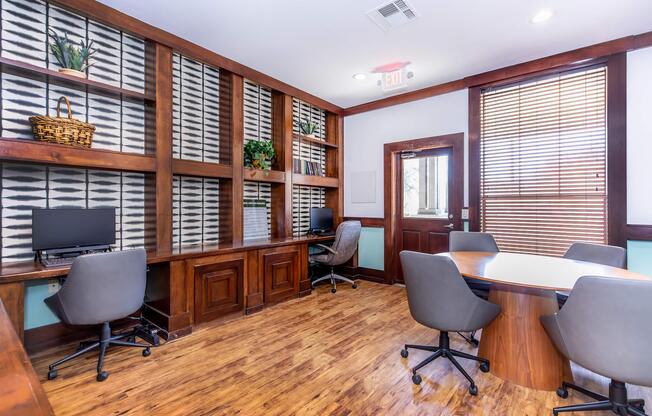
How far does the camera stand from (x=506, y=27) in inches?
115

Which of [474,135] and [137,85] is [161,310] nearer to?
[137,85]

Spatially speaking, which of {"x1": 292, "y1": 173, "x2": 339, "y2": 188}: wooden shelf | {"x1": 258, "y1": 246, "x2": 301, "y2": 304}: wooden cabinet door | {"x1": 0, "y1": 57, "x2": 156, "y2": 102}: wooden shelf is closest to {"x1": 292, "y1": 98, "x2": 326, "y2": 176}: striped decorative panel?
{"x1": 292, "y1": 173, "x2": 339, "y2": 188}: wooden shelf

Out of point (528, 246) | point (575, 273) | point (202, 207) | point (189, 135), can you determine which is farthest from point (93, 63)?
point (528, 246)

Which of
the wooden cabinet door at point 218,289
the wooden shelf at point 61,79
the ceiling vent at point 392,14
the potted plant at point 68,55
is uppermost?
the ceiling vent at point 392,14

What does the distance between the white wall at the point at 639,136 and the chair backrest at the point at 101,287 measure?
4568mm

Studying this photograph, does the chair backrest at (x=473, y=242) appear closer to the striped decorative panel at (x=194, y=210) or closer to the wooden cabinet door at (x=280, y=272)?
the wooden cabinet door at (x=280, y=272)

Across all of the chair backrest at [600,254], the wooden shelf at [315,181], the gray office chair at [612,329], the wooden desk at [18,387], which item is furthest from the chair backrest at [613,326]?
the wooden shelf at [315,181]

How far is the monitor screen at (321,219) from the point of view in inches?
190

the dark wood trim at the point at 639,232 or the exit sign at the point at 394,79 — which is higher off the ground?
the exit sign at the point at 394,79

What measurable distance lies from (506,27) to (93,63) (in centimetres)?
381

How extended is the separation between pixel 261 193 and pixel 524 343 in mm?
3398

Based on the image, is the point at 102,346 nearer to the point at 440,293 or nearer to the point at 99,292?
the point at 99,292

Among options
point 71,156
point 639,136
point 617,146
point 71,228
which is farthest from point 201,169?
point 639,136

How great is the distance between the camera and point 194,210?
3588 millimetres
